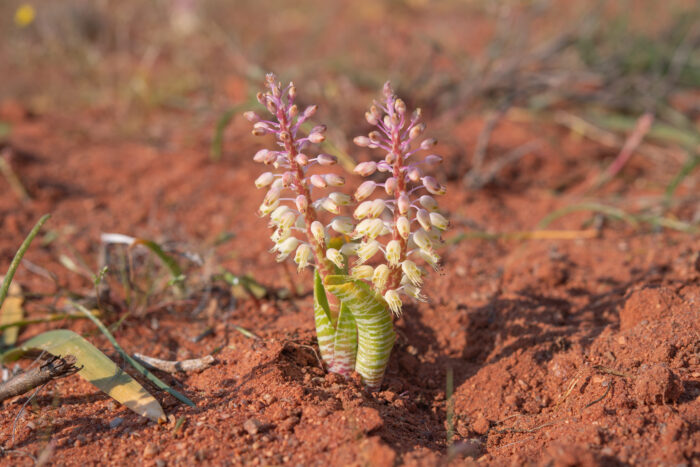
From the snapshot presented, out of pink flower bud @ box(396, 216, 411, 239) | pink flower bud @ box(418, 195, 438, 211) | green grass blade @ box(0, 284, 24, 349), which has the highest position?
pink flower bud @ box(418, 195, 438, 211)

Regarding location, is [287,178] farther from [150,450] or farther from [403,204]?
[150,450]

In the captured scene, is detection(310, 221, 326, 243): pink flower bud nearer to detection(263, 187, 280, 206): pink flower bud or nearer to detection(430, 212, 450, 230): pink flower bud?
detection(263, 187, 280, 206): pink flower bud

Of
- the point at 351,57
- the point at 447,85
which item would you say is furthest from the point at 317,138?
the point at 351,57

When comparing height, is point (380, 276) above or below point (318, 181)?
below

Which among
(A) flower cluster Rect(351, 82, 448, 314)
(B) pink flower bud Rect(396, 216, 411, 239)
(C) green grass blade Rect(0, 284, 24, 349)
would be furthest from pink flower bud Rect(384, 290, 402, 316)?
(C) green grass blade Rect(0, 284, 24, 349)

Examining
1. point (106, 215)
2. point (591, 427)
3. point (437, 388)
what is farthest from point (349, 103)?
point (591, 427)

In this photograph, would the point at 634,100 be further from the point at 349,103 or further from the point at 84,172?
the point at 84,172
